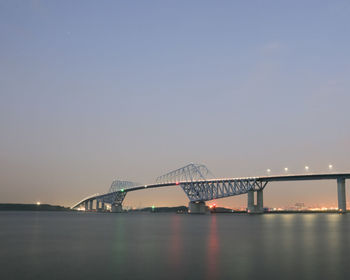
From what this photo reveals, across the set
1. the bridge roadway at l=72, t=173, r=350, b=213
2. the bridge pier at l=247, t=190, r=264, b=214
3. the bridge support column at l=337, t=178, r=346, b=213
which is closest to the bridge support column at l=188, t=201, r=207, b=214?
the bridge roadway at l=72, t=173, r=350, b=213

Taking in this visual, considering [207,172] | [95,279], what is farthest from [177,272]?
[207,172]

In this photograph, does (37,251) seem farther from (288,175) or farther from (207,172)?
(207,172)

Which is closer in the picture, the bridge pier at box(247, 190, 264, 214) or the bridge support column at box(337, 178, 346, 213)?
the bridge support column at box(337, 178, 346, 213)

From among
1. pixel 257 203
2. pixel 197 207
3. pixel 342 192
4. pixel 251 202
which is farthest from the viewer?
pixel 197 207

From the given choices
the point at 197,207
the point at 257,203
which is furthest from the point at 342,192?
the point at 197,207

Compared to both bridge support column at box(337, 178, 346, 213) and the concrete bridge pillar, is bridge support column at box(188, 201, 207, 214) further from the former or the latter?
bridge support column at box(337, 178, 346, 213)

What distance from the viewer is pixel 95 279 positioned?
56.2ft

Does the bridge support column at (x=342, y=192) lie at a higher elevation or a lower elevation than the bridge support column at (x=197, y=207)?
higher

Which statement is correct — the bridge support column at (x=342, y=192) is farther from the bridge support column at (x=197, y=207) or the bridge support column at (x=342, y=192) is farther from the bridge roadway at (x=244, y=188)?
the bridge support column at (x=197, y=207)

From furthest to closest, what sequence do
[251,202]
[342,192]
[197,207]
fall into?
[197,207] → [251,202] → [342,192]

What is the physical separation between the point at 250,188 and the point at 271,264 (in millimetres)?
126957

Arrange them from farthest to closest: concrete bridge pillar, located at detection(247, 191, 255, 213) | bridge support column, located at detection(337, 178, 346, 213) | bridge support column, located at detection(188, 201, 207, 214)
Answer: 1. bridge support column, located at detection(188, 201, 207, 214)
2. concrete bridge pillar, located at detection(247, 191, 255, 213)
3. bridge support column, located at detection(337, 178, 346, 213)

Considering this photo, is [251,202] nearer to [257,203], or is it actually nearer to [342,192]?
[257,203]

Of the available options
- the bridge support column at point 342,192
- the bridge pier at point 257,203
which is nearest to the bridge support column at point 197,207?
the bridge pier at point 257,203
